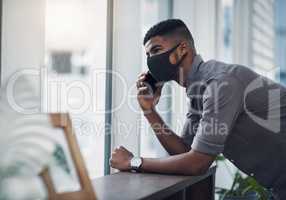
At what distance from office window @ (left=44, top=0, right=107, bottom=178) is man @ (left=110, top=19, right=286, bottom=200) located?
1.04 ft

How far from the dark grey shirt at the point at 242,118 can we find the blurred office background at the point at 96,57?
0.39m

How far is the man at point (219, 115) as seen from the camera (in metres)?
1.49

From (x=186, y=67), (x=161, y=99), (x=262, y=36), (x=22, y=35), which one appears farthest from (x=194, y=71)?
(x=262, y=36)

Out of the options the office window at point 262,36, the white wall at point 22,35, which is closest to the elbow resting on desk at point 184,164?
the white wall at point 22,35

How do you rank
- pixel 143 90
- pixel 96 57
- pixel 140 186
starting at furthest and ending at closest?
pixel 96 57
pixel 143 90
pixel 140 186

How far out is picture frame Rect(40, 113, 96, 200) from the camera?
41.5 inches

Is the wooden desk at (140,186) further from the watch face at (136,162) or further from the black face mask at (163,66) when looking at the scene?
the black face mask at (163,66)

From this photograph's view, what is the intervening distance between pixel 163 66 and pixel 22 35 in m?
0.59

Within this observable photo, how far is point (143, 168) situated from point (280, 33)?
3.47 m

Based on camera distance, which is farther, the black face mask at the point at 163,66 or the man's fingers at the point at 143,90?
the man's fingers at the point at 143,90

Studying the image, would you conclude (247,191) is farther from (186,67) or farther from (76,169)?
(76,169)

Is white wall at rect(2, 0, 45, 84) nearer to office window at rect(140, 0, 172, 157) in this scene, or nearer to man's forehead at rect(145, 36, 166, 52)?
man's forehead at rect(145, 36, 166, 52)

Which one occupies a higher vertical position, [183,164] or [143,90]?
[143,90]

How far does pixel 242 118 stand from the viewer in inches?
62.5
